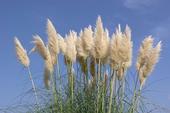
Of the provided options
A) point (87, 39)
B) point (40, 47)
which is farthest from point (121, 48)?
point (40, 47)

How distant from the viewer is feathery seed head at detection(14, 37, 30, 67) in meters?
4.63

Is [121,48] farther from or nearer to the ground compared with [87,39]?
nearer to the ground

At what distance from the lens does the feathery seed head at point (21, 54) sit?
15.2 ft

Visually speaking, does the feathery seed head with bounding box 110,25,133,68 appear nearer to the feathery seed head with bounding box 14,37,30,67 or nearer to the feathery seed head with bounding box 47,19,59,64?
the feathery seed head with bounding box 47,19,59,64

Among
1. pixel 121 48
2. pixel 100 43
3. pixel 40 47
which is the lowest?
pixel 121 48

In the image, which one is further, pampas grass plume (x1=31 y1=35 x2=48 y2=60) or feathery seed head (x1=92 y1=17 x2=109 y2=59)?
pampas grass plume (x1=31 y1=35 x2=48 y2=60)

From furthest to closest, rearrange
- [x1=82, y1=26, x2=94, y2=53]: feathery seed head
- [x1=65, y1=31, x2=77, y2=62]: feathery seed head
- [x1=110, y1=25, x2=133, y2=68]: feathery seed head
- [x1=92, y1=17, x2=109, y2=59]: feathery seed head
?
[x1=65, y1=31, x2=77, y2=62]: feathery seed head, [x1=82, y1=26, x2=94, y2=53]: feathery seed head, [x1=92, y1=17, x2=109, y2=59]: feathery seed head, [x1=110, y1=25, x2=133, y2=68]: feathery seed head

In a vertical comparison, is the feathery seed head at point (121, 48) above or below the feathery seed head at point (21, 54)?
below

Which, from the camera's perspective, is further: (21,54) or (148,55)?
(21,54)

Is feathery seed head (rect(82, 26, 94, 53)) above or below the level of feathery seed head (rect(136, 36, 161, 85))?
above

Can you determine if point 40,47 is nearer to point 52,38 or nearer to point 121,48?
point 52,38

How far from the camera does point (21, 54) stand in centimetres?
464

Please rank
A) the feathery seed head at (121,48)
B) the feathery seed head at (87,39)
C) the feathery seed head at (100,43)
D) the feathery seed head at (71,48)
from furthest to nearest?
the feathery seed head at (71,48) < the feathery seed head at (87,39) < the feathery seed head at (100,43) < the feathery seed head at (121,48)

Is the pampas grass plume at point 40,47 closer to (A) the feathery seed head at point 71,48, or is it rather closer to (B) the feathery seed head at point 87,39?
(A) the feathery seed head at point 71,48
